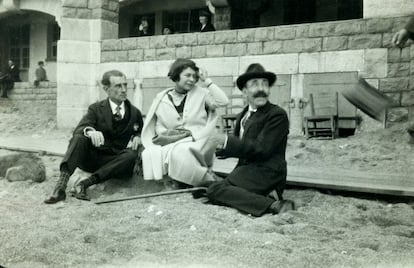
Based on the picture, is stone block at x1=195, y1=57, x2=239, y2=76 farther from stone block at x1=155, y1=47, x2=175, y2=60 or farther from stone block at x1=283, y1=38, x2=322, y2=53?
stone block at x1=283, y1=38, x2=322, y2=53

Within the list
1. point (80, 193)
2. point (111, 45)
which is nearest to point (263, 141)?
point (80, 193)

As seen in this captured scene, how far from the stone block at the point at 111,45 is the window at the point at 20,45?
1086cm

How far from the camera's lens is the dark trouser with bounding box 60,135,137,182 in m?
5.04

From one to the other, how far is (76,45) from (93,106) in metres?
5.69

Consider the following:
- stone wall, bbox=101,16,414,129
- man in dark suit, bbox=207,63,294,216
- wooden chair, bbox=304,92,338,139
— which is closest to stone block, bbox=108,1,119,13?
stone wall, bbox=101,16,414,129

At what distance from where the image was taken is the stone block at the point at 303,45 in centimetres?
848

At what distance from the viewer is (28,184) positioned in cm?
563

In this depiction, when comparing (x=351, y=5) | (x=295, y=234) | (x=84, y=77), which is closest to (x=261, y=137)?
(x=295, y=234)

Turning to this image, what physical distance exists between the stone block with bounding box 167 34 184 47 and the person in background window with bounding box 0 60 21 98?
26.9ft

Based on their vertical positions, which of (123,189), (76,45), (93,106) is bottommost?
(123,189)

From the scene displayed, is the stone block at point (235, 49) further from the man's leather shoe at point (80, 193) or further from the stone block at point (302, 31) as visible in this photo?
the man's leather shoe at point (80, 193)

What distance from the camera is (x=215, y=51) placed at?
370 inches

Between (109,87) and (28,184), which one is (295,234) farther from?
(28,184)

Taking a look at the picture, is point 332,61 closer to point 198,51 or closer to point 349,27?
point 349,27
